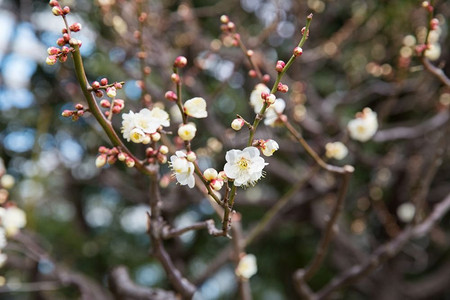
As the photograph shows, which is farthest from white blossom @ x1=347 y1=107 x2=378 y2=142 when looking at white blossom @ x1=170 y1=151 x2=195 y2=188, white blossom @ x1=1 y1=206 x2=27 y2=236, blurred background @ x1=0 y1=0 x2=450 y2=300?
white blossom @ x1=1 y1=206 x2=27 y2=236

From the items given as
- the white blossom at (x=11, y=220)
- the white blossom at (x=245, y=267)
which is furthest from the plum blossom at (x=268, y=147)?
the white blossom at (x=11, y=220)

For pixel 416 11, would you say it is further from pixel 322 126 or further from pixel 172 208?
pixel 172 208

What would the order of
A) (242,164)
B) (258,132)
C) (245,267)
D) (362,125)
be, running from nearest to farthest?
(242,164) < (245,267) < (362,125) < (258,132)

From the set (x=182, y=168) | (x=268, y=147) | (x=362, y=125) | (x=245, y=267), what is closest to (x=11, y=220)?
(x=245, y=267)

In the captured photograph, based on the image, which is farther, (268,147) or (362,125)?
(362,125)

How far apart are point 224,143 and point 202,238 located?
1719 millimetres

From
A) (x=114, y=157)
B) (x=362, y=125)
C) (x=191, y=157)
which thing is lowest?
→ (x=362, y=125)

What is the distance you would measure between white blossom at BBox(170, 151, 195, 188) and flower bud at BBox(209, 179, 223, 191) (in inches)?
1.7

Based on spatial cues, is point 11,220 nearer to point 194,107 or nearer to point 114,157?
point 114,157

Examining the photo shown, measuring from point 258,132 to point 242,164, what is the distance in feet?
6.08

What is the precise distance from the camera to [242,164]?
98 centimetres

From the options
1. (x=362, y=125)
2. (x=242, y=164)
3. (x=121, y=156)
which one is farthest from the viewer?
(x=362, y=125)

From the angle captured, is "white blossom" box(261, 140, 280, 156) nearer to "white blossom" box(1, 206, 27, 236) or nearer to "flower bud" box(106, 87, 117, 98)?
"flower bud" box(106, 87, 117, 98)

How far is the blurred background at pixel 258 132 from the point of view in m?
2.89
